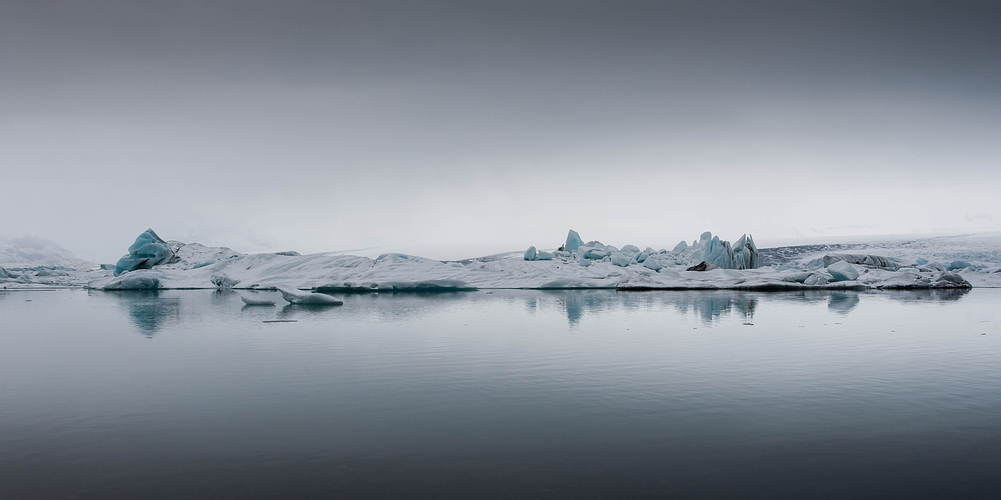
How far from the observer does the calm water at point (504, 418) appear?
3.02m

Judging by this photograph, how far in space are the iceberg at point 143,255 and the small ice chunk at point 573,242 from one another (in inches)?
1048

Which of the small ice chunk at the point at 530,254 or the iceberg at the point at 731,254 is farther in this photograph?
the small ice chunk at the point at 530,254

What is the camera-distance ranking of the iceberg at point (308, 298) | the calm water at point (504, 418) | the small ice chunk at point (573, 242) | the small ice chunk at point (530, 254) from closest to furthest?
the calm water at point (504, 418), the iceberg at point (308, 298), the small ice chunk at point (530, 254), the small ice chunk at point (573, 242)

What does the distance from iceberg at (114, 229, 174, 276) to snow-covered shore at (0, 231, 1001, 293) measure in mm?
60

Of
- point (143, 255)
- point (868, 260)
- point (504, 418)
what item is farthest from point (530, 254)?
point (504, 418)

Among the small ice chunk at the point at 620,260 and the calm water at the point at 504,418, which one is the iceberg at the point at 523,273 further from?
the calm water at the point at 504,418

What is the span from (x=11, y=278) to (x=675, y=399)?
1971 inches

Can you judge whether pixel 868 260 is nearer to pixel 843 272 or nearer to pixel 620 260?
pixel 843 272

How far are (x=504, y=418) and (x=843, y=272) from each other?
31160 mm

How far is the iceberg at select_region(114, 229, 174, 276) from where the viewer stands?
34.6 metres

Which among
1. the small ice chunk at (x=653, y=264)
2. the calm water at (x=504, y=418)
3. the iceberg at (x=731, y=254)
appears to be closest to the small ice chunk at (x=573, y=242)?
the small ice chunk at (x=653, y=264)

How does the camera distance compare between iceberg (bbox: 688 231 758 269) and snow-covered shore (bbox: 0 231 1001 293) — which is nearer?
snow-covered shore (bbox: 0 231 1001 293)

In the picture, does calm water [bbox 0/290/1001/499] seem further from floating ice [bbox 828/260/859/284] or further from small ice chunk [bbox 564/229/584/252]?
small ice chunk [bbox 564/229/584/252]

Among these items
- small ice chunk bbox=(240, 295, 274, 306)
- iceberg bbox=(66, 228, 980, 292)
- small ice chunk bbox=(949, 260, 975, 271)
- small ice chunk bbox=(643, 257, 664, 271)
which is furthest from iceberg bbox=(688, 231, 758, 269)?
small ice chunk bbox=(240, 295, 274, 306)
